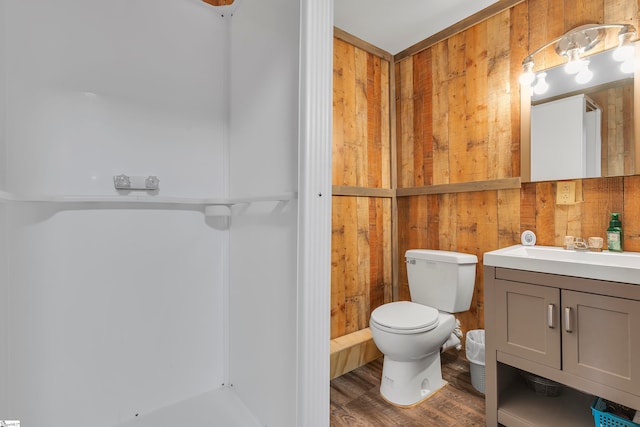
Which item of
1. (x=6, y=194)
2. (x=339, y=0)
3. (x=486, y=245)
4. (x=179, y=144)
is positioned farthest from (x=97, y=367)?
(x=339, y=0)

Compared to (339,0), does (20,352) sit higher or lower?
lower

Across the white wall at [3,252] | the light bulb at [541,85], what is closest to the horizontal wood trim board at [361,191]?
the light bulb at [541,85]

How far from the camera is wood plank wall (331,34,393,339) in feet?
7.25

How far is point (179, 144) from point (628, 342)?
206 centimetres

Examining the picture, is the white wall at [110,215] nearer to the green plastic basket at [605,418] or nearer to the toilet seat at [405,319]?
A: the toilet seat at [405,319]

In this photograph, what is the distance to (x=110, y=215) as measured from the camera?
1.33 m

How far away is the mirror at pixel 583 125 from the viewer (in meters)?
1.52

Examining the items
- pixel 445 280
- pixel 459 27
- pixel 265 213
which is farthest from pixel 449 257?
pixel 459 27

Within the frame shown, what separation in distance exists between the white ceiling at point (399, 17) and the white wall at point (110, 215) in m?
0.97

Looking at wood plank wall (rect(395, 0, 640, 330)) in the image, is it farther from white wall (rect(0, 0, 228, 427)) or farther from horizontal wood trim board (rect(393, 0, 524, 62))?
white wall (rect(0, 0, 228, 427))

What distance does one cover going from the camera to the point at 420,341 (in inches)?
64.1

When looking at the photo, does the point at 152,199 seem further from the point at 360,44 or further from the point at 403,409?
the point at 360,44

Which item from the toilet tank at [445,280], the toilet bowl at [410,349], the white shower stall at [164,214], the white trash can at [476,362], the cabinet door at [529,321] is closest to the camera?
the white shower stall at [164,214]

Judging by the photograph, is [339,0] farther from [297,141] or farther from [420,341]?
[420,341]
